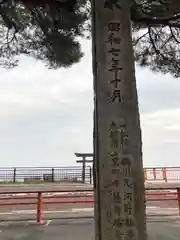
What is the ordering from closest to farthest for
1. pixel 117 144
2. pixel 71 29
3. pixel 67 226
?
1. pixel 117 144
2. pixel 71 29
3. pixel 67 226

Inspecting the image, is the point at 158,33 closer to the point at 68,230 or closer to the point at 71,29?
the point at 71,29

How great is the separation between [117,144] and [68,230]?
15.2 feet

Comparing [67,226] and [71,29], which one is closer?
[71,29]

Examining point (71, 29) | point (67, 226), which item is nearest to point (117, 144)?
point (71, 29)

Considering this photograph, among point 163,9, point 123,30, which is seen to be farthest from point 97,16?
point 163,9

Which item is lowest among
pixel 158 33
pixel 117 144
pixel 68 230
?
pixel 68 230

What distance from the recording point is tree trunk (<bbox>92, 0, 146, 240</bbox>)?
350 cm

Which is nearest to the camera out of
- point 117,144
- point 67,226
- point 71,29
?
point 117,144

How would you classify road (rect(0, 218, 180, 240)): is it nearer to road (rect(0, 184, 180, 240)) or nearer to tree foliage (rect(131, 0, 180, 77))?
road (rect(0, 184, 180, 240))


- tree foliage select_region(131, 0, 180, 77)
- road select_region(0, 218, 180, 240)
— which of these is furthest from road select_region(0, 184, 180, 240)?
tree foliage select_region(131, 0, 180, 77)

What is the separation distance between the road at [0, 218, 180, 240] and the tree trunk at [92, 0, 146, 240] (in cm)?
359

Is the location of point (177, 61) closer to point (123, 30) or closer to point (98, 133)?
point (123, 30)

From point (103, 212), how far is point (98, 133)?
29.2 inches

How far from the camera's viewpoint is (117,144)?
3.55m
